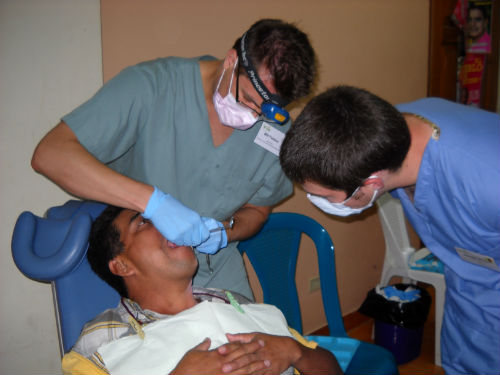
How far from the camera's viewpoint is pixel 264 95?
4.15ft

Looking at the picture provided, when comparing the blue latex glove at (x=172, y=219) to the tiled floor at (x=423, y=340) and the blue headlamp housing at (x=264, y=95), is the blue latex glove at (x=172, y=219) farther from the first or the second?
the tiled floor at (x=423, y=340)

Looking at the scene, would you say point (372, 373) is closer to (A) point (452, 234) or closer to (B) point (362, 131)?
(A) point (452, 234)

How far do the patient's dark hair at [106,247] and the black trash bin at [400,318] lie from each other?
1.74m

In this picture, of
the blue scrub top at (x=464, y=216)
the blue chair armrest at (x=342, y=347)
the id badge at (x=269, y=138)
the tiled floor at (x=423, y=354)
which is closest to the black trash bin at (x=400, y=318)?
the tiled floor at (x=423, y=354)

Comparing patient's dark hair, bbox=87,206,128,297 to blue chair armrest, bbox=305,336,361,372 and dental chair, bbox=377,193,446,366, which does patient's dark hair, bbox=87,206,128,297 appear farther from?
dental chair, bbox=377,193,446,366

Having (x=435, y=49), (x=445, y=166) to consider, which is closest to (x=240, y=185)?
(x=445, y=166)

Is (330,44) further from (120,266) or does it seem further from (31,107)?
(120,266)

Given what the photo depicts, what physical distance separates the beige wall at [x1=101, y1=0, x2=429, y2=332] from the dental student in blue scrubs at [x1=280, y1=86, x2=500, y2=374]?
947 millimetres

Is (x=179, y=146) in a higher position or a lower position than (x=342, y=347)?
higher

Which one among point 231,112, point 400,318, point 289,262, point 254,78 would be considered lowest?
point 400,318

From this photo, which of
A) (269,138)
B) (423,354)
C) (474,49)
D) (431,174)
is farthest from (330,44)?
(423,354)

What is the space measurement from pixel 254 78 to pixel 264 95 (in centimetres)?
6

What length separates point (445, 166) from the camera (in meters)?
1.23

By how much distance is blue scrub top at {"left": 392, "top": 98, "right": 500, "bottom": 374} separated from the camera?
1180mm
